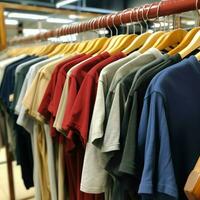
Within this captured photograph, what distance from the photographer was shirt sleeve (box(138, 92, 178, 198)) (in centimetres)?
62

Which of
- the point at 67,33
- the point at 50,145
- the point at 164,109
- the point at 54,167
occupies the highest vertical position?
the point at 67,33

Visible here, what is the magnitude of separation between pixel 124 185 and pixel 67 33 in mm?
1076

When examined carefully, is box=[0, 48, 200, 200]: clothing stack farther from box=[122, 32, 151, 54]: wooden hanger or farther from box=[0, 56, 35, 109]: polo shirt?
box=[0, 56, 35, 109]: polo shirt

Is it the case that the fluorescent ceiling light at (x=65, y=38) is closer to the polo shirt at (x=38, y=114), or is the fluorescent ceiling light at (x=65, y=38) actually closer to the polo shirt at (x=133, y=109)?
the polo shirt at (x=38, y=114)

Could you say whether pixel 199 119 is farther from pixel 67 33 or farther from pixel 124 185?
pixel 67 33

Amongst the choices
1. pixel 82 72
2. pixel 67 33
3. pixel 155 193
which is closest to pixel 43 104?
pixel 82 72

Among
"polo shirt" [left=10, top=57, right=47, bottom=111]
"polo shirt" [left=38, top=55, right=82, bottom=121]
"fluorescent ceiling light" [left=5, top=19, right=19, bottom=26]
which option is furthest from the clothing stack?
"fluorescent ceiling light" [left=5, top=19, right=19, bottom=26]

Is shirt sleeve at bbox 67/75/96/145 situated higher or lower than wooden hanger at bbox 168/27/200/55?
lower

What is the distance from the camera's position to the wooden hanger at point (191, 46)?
31.4 inches

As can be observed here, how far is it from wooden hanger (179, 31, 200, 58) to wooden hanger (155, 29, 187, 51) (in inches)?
3.6

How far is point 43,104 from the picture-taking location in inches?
40.7

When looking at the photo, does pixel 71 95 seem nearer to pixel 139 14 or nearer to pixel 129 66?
pixel 129 66

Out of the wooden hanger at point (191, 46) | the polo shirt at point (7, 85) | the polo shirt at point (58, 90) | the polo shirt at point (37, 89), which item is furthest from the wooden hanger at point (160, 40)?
the polo shirt at point (7, 85)

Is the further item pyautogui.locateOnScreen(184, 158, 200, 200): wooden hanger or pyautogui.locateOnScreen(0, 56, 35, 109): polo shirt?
pyautogui.locateOnScreen(0, 56, 35, 109): polo shirt
